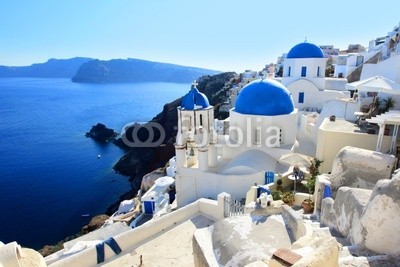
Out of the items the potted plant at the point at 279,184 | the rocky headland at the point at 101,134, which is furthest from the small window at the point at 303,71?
the rocky headland at the point at 101,134

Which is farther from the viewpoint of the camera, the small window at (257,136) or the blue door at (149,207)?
the blue door at (149,207)

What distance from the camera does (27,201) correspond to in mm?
30516

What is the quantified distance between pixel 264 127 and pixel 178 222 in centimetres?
754

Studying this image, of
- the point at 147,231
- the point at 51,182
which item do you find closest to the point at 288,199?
the point at 147,231

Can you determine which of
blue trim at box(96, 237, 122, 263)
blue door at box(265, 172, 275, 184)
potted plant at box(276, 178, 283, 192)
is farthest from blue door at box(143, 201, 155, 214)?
blue trim at box(96, 237, 122, 263)

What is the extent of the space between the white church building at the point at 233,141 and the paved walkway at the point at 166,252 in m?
4.66

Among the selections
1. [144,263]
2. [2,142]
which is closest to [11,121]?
[2,142]

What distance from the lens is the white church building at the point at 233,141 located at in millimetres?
13164

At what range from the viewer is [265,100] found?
14383mm

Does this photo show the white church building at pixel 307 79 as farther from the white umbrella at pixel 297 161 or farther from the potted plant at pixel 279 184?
the potted plant at pixel 279 184

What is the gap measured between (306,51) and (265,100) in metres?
A: 10.5

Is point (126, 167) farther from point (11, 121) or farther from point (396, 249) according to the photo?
point (11, 121)

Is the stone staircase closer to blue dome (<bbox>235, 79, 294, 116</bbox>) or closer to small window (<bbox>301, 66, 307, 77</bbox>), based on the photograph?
blue dome (<bbox>235, 79, 294, 116</bbox>)

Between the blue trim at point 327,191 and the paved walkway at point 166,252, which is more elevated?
the blue trim at point 327,191
